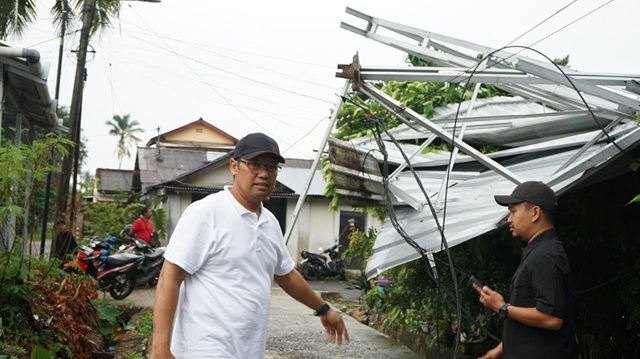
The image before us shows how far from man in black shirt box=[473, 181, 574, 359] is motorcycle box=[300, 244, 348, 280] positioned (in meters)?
20.0

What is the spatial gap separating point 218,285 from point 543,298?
1556 mm

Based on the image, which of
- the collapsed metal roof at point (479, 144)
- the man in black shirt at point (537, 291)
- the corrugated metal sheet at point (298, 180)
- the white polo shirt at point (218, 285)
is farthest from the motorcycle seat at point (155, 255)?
the white polo shirt at point (218, 285)

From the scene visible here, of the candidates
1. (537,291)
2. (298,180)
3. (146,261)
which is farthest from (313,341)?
(298,180)

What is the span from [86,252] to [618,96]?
37.2ft

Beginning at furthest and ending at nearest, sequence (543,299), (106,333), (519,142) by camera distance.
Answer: (106,333) < (519,142) < (543,299)

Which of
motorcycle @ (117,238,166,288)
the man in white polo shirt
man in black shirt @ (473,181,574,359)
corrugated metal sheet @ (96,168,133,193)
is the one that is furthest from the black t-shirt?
corrugated metal sheet @ (96,168,133,193)

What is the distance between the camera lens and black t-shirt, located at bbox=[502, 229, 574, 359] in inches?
153

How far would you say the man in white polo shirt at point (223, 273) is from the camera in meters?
3.50

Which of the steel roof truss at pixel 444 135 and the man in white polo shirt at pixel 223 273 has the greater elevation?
the steel roof truss at pixel 444 135

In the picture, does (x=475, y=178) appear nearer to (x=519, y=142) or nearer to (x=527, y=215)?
(x=519, y=142)

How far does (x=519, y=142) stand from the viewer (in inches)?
305

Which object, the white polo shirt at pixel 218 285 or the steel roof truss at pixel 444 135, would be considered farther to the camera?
the steel roof truss at pixel 444 135

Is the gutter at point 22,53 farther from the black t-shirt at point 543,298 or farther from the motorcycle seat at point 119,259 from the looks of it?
the motorcycle seat at point 119,259

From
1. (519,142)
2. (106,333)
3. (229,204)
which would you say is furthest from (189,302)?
(106,333)
